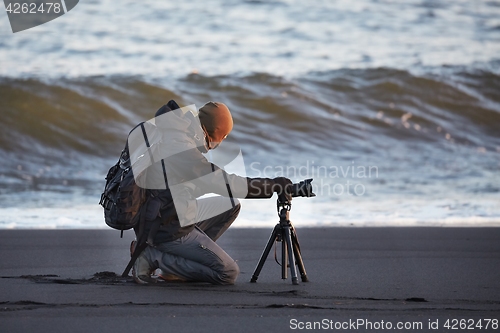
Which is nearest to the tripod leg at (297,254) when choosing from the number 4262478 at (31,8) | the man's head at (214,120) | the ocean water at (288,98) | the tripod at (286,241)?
the tripod at (286,241)

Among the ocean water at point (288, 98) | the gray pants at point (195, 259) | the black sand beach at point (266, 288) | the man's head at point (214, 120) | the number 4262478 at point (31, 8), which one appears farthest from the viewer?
the number 4262478 at point (31, 8)

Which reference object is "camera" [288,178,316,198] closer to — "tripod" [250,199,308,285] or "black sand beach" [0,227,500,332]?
"tripod" [250,199,308,285]

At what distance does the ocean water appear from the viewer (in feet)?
29.4

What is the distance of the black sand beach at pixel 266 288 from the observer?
369 centimetres

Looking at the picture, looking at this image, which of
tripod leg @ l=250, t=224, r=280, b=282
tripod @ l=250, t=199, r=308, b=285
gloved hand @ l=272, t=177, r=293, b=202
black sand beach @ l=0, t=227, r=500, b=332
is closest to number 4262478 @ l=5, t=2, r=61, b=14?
black sand beach @ l=0, t=227, r=500, b=332

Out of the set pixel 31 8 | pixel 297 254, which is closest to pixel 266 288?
pixel 297 254

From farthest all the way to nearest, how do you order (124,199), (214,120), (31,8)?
1. (31,8)
2. (214,120)
3. (124,199)

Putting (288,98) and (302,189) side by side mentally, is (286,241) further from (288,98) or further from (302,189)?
(288,98)

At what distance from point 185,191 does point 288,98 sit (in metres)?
11.7

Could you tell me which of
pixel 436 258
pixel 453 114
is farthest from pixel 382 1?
pixel 436 258

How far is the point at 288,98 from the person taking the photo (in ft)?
52.5

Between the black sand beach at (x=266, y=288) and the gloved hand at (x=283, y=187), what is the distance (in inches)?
23.5

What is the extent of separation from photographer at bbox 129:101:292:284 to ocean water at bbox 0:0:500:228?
9.25 feet

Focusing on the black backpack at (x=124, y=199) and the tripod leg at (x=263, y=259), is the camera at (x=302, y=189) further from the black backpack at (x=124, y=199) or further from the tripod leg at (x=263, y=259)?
the black backpack at (x=124, y=199)
